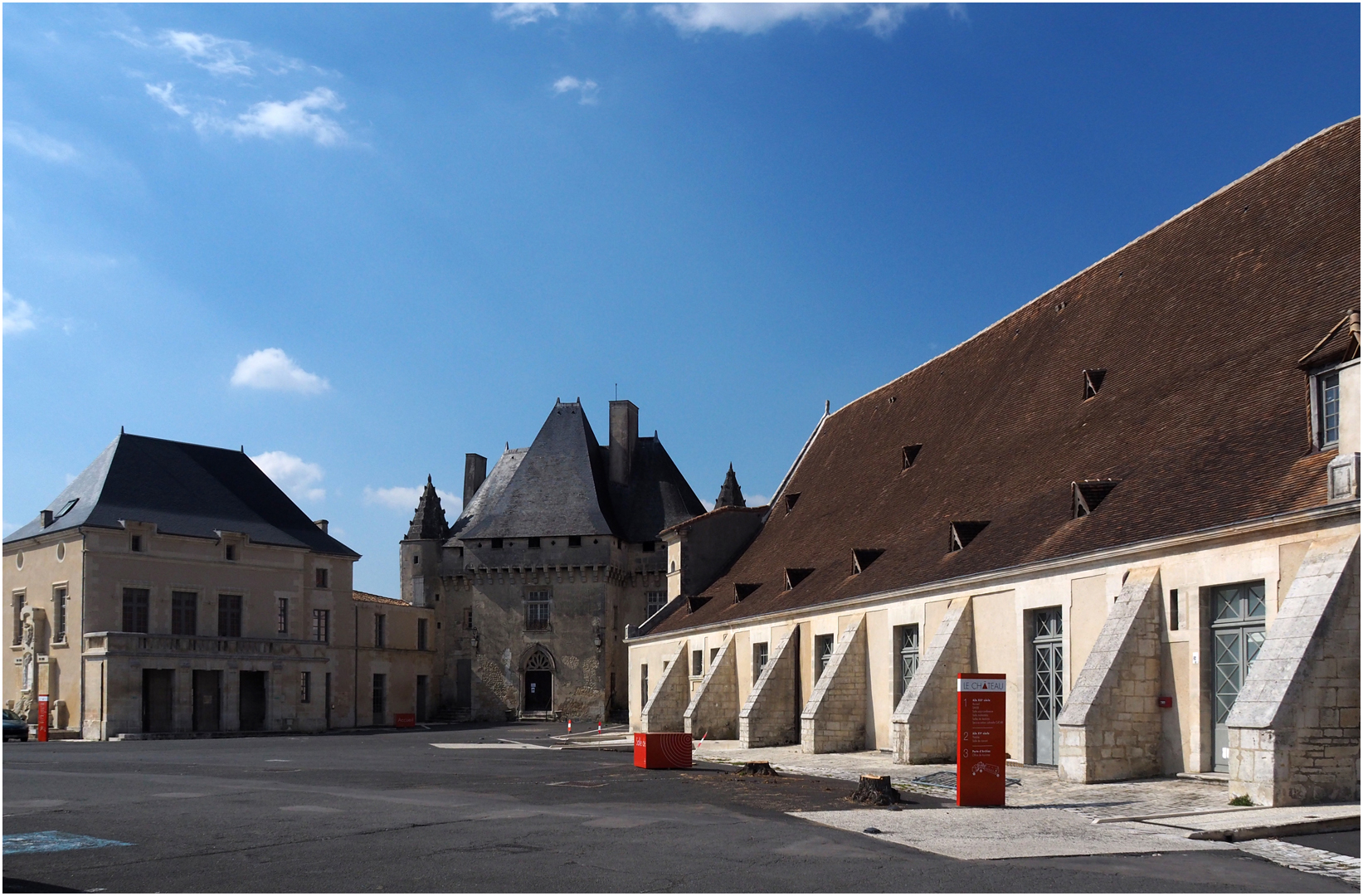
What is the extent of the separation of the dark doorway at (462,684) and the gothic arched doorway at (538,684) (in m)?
3.14

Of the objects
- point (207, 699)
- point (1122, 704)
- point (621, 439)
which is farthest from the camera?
point (621, 439)

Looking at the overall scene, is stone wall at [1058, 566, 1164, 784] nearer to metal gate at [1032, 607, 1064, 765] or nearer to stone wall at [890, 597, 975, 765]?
metal gate at [1032, 607, 1064, 765]

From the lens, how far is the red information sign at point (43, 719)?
42469 mm

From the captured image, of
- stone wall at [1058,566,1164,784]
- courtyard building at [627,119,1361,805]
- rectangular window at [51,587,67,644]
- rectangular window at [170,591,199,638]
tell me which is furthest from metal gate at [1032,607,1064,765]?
rectangular window at [51,587,67,644]

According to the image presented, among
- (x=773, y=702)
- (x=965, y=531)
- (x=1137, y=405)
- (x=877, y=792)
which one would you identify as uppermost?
(x=1137, y=405)

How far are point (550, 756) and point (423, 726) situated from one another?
93.9 feet

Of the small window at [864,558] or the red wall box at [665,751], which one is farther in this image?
the small window at [864,558]

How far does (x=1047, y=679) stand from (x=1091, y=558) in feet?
8.91

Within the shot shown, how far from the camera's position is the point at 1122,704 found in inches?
651

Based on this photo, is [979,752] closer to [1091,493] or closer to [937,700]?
[1091,493]

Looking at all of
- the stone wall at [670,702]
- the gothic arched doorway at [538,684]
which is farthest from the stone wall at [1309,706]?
the gothic arched doorway at [538,684]

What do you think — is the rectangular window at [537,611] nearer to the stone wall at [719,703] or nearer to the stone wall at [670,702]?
the stone wall at [670,702]

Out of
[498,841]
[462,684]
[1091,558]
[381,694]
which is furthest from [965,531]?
[462,684]

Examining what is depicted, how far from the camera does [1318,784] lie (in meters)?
13.0
